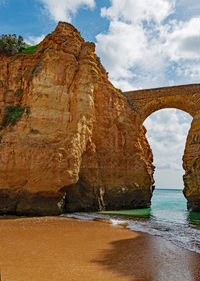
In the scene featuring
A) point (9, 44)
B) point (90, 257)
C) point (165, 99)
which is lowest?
point (90, 257)

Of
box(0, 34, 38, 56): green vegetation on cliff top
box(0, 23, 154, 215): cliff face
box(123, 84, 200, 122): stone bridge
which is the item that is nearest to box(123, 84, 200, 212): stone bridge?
box(123, 84, 200, 122): stone bridge

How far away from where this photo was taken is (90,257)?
221 inches

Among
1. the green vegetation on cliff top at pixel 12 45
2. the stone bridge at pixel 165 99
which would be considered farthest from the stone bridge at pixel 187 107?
the green vegetation on cliff top at pixel 12 45

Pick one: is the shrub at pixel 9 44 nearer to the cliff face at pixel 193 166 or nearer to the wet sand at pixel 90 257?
the wet sand at pixel 90 257

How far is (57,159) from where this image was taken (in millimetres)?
12852

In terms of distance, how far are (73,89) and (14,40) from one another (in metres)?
5.56

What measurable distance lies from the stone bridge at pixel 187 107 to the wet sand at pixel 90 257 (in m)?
11.1

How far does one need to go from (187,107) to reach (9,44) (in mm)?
15520

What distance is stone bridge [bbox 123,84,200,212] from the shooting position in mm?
17750

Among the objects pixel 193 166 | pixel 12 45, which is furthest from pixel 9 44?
pixel 193 166

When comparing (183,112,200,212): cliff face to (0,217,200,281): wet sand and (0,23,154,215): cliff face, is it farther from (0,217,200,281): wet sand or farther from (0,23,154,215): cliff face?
(0,217,200,281): wet sand

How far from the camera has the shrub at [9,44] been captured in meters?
15.3

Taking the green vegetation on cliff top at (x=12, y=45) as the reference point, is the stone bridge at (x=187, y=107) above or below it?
below

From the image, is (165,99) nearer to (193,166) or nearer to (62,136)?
(193,166)
